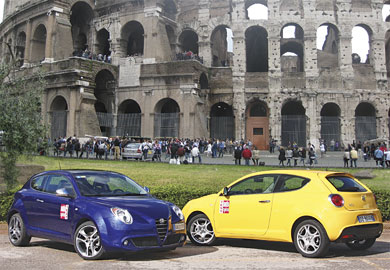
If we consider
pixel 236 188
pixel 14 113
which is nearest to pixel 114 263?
pixel 236 188

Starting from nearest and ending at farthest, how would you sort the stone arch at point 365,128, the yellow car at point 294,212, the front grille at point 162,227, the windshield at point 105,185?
the front grille at point 162,227
the yellow car at point 294,212
the windshield at point 105,185
the stone arch at point 365,128

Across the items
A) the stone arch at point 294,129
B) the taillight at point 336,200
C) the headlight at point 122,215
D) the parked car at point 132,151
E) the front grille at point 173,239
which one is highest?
the stone arch at point 294,129

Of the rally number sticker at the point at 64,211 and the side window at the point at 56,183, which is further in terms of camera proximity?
the side window at the point at 56,183

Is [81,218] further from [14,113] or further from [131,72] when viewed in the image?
[131,72]

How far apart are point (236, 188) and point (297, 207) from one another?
138 cm

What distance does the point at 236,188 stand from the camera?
24.0ft

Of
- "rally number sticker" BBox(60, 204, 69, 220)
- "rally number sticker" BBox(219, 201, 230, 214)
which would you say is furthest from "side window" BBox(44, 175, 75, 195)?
"rally number sticker" BBox(219, 201, 230, 214)

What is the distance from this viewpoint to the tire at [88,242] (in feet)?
18.3

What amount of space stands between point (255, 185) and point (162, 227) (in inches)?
86.1

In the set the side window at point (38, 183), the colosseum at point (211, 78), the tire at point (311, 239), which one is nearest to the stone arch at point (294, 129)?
the colosseum at point (211, 78)

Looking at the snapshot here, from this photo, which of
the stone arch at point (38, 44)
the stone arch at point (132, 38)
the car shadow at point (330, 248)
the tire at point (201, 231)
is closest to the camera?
the car shadow at point (330, 248)

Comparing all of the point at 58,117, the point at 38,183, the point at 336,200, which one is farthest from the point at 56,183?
the point at 58,117

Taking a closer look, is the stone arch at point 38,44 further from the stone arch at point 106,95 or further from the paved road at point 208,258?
the paved road at point 208,258

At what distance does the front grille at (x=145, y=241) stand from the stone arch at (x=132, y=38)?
31.6 meters
